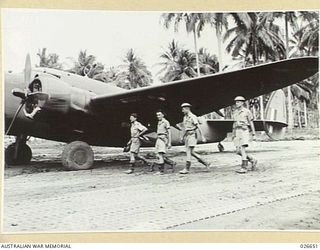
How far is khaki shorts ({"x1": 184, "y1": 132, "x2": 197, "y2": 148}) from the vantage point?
11.2 feet

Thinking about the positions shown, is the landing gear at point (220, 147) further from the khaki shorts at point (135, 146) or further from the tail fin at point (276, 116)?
the khaki shorts at point (135, 146)

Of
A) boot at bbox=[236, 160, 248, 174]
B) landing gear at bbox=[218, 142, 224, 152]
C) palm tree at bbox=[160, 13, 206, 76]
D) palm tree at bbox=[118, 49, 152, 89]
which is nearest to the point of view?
palm tree at bbox=[160, 13, 206, 76]

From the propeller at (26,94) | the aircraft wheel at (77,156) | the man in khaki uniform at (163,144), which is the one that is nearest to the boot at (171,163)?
the man in khaki uniform at (163,144)

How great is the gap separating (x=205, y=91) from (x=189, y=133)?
0.33 metres

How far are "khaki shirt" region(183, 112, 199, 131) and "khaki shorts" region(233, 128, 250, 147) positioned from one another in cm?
30

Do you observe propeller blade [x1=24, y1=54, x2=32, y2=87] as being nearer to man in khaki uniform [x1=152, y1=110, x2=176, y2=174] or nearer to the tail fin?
man in khaki uniform [x1=152, y1=110, x2=176, y2=174]

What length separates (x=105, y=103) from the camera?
3654mm

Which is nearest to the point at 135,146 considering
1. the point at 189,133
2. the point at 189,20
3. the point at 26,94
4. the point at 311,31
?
the point at 189,133

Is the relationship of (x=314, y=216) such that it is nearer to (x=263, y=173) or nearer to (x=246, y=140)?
(x=263, y=173)

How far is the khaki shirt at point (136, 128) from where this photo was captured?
351 centimetres

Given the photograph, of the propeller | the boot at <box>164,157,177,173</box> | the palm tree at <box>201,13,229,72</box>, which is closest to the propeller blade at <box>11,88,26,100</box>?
the propeller

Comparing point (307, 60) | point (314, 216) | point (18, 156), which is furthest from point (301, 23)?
point (18, 156)

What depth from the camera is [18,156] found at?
130 inches

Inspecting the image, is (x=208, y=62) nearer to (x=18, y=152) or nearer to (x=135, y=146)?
(x=135, y=146)
